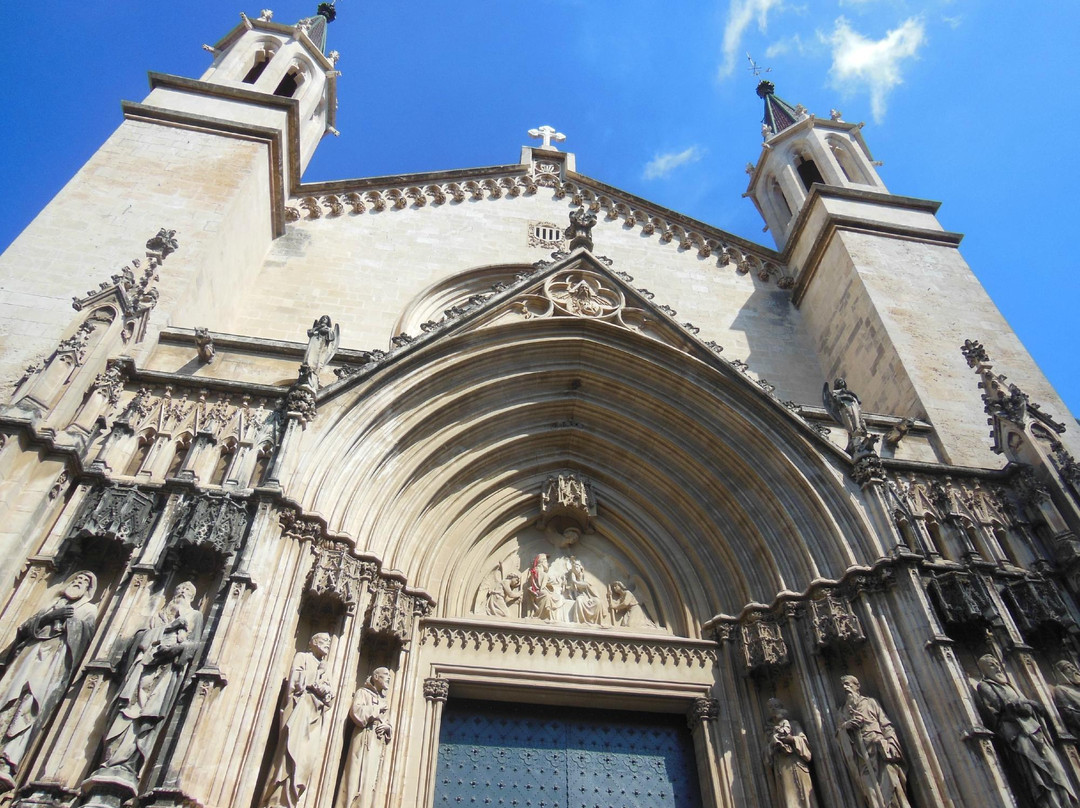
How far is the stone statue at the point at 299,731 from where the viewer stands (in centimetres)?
575

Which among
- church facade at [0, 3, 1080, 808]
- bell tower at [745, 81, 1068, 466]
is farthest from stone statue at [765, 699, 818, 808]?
bell tower at [745, 81, 1068, 466]

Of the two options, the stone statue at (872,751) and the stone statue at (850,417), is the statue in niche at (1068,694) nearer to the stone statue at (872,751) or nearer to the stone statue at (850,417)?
the stone statue at (872,751)

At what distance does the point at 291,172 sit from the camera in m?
13.2

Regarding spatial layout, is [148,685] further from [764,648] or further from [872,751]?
[872,751]

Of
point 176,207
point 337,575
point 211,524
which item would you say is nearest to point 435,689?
point 337,575

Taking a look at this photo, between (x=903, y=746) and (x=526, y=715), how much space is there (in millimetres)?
3612

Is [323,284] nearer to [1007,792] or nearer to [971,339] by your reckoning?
[971,339]

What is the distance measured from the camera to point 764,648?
7828 millimetres

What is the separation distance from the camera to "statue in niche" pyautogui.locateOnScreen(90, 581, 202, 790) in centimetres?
536

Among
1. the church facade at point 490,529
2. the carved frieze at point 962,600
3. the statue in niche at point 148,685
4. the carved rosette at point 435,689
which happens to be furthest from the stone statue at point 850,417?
the statue in niche at point 148,685

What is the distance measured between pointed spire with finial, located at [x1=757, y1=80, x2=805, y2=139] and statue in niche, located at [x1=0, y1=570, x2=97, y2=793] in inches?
635

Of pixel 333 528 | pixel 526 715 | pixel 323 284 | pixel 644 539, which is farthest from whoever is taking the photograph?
pixel 323 284

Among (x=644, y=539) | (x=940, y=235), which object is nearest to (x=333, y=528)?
(x=644, y=539)

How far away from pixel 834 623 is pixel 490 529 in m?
4.09
